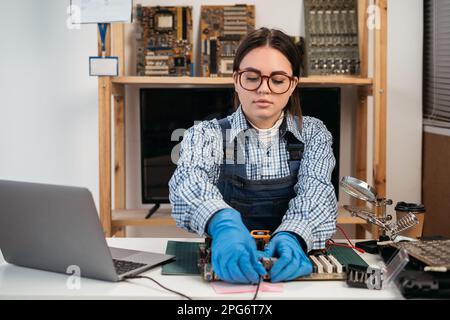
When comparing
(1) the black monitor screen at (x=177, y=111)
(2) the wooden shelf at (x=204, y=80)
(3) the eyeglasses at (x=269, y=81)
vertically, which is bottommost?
(1) the black monitor screen at (x=177, y=111)

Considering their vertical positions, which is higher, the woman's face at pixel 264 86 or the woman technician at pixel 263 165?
the woman's face at pixel 264 86

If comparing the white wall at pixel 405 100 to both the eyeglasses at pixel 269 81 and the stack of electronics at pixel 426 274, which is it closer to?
the eyeglasses at pixel 269 81

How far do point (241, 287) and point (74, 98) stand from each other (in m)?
2.04

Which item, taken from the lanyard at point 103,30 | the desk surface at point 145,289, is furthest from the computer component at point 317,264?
the lanyard at point 103,30

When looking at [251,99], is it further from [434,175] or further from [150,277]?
[434,175]

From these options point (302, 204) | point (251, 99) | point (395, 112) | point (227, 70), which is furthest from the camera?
point (395, 112)

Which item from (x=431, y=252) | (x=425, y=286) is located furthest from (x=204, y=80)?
(x=425, y=286)

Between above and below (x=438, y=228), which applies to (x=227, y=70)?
above

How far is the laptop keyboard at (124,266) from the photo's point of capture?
1.29m

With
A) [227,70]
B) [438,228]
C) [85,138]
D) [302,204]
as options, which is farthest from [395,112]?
[302,204]

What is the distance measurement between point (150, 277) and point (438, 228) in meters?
1.96

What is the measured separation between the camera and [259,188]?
1724mm

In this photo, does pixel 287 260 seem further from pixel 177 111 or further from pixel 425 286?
pixel 177 111

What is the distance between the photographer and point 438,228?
9.46 ft
